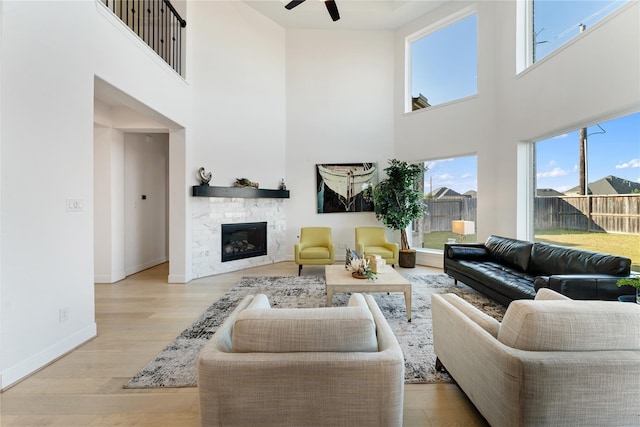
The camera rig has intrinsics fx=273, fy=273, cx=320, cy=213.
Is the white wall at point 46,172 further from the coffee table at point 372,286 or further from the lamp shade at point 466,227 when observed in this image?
the lamp shade at point 466,227

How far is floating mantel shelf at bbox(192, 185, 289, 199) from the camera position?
4.78 m

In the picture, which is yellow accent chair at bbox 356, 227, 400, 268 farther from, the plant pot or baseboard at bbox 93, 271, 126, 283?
baseboard at bbox 93, 271, 126, 283

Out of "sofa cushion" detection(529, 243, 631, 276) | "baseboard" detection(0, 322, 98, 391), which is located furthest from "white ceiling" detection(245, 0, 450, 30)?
"baseboard" detection(0, 322, 98, 391)

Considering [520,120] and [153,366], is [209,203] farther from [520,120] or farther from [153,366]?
[520,120]

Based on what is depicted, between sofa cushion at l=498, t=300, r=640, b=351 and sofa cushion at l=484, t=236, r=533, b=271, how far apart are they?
2788 mm

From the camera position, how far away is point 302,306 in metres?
→ 3.50

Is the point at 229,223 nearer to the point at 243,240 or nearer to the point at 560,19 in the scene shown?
the point at 243,240

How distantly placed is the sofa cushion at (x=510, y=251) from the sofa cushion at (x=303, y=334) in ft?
11.6

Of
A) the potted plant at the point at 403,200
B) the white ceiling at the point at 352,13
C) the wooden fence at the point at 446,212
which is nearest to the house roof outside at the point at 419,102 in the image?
the potted plant at the point at 403,200

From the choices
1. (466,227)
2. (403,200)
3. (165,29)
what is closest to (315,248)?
(403,200)

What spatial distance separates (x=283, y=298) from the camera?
3.81 meters

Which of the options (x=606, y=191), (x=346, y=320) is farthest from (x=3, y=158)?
(x=606, y=191)

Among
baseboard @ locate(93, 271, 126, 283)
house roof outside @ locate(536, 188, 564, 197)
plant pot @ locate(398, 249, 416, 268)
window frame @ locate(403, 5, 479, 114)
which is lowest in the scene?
baseboard @ locate(93, 271, 126, 283)

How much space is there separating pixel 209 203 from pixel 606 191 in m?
5.85
